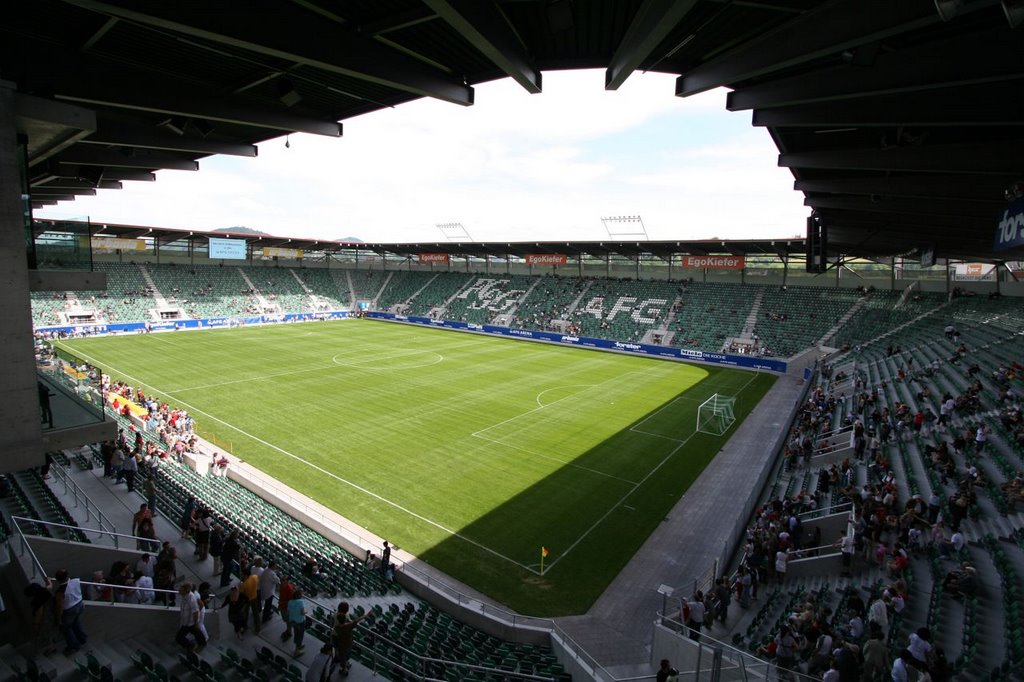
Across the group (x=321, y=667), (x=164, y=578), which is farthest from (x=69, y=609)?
(x=321, y=667)

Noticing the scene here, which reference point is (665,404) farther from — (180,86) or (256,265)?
(256,265)

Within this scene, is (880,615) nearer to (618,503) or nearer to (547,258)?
(618,503)

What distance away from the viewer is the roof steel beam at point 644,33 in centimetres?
505

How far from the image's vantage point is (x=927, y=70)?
6.54 metres

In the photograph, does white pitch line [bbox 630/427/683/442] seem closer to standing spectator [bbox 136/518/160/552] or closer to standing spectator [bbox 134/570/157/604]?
standing spectator [bbox 136/518/160/552]

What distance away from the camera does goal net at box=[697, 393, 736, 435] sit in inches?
1141

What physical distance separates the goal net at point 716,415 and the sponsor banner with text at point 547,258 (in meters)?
32.1

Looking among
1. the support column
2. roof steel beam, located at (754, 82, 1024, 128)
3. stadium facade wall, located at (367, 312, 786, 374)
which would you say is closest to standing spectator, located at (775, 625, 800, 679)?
roof steel beam, located at (754, 82, 1024, 128)

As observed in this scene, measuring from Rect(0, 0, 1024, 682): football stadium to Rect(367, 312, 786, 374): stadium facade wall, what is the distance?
1122 cm

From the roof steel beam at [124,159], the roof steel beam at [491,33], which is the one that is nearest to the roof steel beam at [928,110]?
the roof steel beam at [491,33]

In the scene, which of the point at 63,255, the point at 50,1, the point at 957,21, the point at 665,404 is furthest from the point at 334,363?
the point at 957,21

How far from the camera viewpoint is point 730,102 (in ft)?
31.0

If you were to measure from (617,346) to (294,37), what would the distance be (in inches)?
1919

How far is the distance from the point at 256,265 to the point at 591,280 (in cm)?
4677
